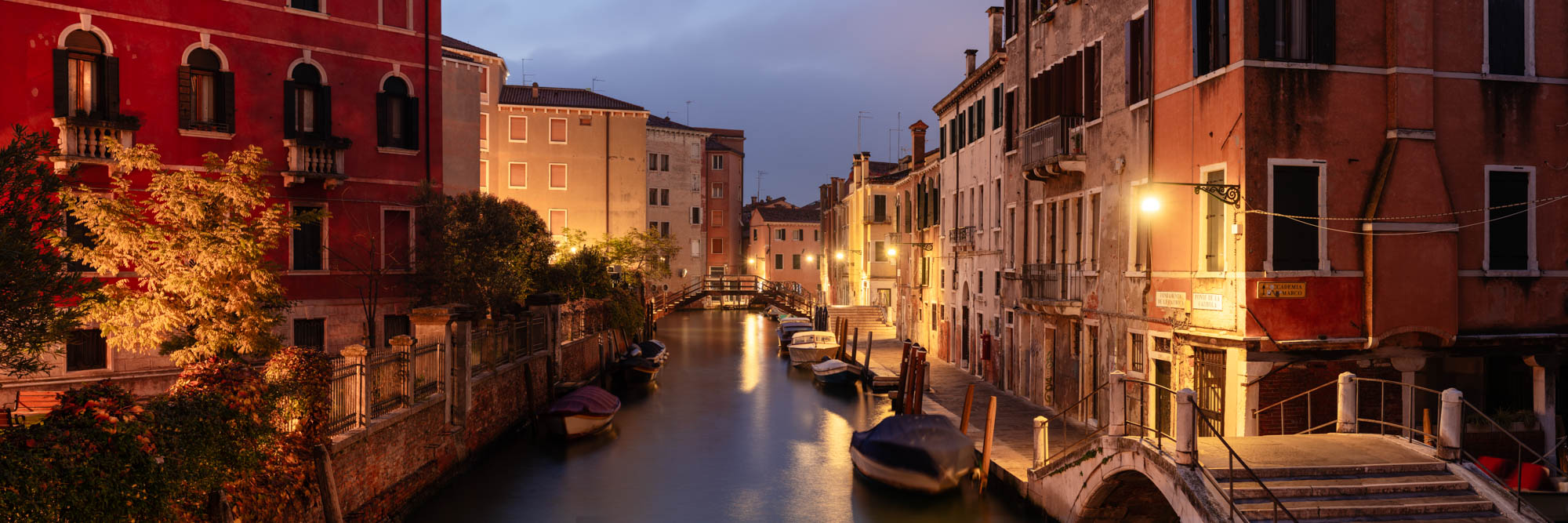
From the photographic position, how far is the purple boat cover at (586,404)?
2097 cm

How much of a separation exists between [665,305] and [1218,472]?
4844 cm

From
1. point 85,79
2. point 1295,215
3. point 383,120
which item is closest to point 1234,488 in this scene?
point 1295,215

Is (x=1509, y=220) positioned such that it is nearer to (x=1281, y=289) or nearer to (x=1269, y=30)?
(x=1281, y=289)

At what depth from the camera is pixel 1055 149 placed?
18.4 m

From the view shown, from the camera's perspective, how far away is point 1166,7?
46.2 feet

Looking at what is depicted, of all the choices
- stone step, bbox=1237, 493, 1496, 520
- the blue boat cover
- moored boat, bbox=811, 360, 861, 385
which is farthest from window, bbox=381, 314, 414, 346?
stone step, bbox=1237, 493, 1496, 520

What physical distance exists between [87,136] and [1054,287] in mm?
18150

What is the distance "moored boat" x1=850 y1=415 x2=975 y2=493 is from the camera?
15820mm

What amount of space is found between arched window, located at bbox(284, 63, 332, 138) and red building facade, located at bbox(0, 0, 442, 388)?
3cm

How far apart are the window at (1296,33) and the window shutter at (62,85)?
1936 centimetres

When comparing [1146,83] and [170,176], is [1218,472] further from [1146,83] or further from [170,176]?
[170,176]

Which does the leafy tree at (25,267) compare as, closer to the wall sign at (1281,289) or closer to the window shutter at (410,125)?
the wall sign at (1281,289)

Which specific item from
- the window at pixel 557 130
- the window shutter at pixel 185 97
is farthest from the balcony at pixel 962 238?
the window at pixel 557 130

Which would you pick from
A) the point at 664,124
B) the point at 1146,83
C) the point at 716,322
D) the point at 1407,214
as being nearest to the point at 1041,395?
the point at 1146,83
